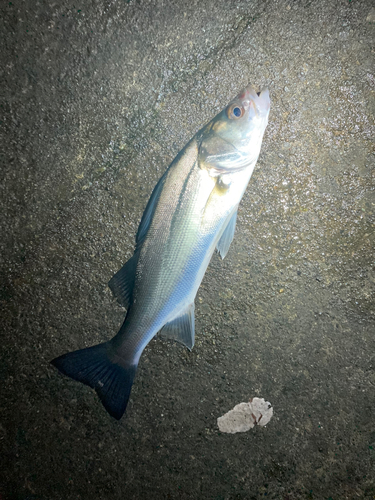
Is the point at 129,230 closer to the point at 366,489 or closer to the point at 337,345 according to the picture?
the point at 337,345

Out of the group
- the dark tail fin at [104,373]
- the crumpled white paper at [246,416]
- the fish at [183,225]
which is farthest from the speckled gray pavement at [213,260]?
the fish at [183,225]

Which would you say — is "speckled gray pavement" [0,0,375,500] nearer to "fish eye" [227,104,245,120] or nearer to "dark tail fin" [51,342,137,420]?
"dark tail fin" [51,342,137,420]

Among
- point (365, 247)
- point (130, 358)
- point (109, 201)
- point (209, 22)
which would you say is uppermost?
point (209, 22)

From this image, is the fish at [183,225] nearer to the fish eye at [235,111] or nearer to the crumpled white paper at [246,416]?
the fish eye at [235,111]

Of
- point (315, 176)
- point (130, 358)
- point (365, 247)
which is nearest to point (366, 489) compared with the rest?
point (365, 247)

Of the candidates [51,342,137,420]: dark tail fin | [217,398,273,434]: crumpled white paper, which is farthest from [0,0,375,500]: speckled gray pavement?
[51,342,137,420]: dark tail fin

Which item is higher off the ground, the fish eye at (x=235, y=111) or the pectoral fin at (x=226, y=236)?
the fish eye at (x=235, y=111)
